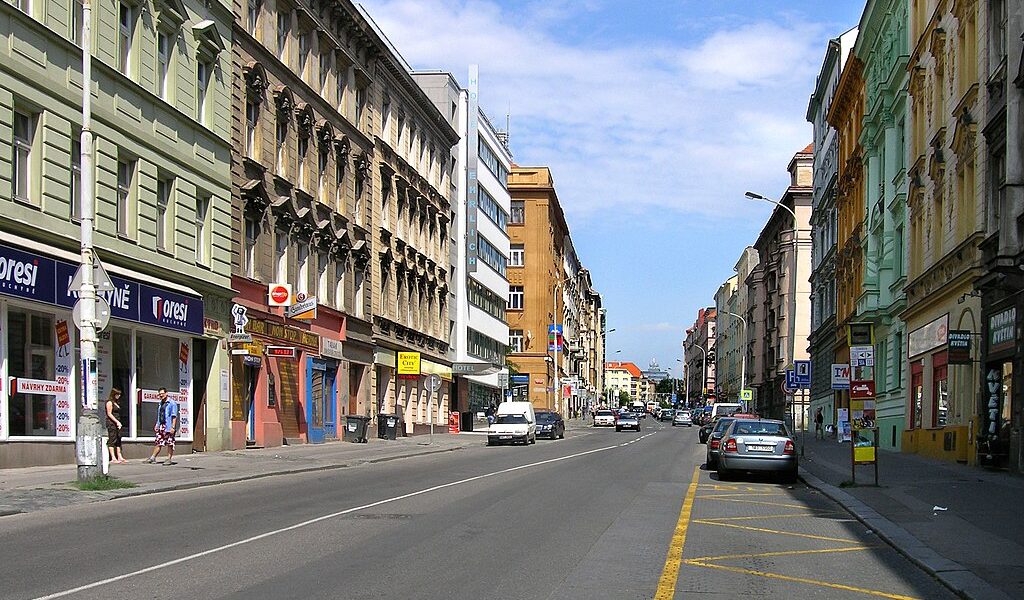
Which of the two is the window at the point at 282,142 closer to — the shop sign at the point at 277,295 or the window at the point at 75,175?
the shop sign at the point at 277,295

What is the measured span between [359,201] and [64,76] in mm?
22696

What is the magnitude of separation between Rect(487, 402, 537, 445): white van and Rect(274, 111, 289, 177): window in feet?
48.0

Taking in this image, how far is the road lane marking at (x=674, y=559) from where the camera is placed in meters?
10.0

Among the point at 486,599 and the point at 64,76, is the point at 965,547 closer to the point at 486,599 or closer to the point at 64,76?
the point at 486,599

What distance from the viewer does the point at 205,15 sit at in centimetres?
3162

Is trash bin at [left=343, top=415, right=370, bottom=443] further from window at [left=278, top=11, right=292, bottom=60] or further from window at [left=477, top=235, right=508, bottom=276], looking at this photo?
window at [left=477, top=235, right=508, bottom=276]

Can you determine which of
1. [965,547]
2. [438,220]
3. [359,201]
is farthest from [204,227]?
[438,220]

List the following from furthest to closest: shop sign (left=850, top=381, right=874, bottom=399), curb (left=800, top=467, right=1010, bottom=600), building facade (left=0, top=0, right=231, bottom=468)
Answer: building facade (left=0, top=0, right=231, bottom=468) → shop sign (left=850, top=381, right=874, bottom=399) → curb (left=800, top=467, right=1010, bottom=600)

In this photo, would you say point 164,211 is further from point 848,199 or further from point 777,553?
point 848,199

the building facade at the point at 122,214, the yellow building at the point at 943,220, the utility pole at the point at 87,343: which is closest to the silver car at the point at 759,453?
the yellow building at the point at 943,220

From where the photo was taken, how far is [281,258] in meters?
37.9

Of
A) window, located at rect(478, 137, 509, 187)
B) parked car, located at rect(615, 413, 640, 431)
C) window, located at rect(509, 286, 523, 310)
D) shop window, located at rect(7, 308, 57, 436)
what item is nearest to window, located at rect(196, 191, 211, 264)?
shop window, located at rect(7, 308, 57, 436)

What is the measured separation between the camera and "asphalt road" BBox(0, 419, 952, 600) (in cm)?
1000

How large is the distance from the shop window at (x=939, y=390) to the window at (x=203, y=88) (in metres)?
21.4
